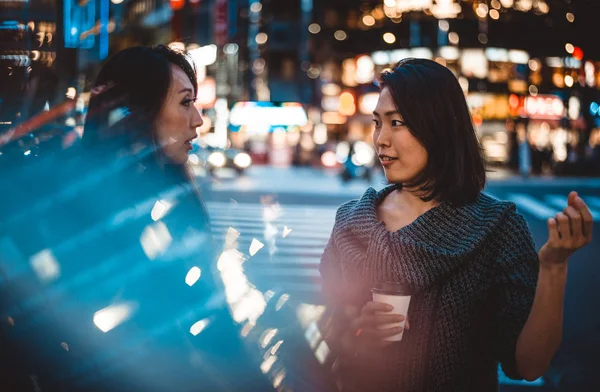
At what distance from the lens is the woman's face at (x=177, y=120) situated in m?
2.28

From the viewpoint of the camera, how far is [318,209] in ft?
53.1

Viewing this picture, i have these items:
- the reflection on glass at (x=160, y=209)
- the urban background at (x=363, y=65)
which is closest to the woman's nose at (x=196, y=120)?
the reflection on glass at (x=160, y=209)

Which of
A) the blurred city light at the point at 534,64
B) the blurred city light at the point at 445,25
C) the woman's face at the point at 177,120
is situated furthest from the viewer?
the blurred city light at the point at 445,25

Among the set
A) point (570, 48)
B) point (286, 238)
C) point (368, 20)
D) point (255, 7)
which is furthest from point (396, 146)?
point (368, 20)

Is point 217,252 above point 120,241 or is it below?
below

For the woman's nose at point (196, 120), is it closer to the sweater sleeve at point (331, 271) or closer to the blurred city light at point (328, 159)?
the sweater sleeve at point (331, 271)

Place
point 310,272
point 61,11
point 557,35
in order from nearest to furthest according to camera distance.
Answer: point 61,11
point 310,272
point 557,35

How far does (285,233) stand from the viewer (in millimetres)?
11984

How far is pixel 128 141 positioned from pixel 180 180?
41 cm

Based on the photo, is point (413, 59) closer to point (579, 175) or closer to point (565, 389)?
point (565, 389)

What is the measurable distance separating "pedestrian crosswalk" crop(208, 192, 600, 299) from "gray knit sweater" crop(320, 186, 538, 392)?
2875 mm

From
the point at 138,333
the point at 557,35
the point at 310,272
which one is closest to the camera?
the point at 138,333

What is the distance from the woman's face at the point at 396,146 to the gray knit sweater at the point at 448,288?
15 centimetres

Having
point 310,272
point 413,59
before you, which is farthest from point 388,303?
point 310,272
